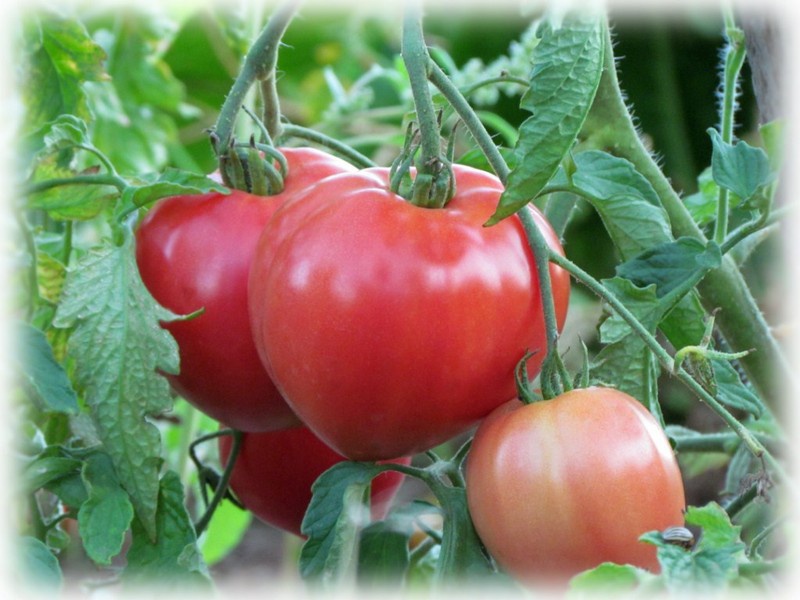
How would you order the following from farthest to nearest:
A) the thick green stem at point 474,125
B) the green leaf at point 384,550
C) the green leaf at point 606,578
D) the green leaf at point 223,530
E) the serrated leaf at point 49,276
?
the green leaf at point 223,530 < the serrated leaf at point 49,276 < the green leaf at point 384,550 < the thick green stem at point 474,125 < the green leaf at point 606,578

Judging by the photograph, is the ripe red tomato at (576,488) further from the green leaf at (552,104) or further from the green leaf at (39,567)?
the green leaf at (39,567)

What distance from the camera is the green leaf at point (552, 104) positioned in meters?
0.47

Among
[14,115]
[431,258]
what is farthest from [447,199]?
[14,115]

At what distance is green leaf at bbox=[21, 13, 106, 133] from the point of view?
801mm

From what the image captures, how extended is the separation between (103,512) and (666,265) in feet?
1.03

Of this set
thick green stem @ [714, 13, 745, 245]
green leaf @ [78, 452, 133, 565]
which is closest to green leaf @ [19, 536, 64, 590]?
green leaf @ [78, 452, 133, 565]

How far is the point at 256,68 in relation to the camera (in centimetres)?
62

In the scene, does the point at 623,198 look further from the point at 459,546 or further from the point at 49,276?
the point at 49,276

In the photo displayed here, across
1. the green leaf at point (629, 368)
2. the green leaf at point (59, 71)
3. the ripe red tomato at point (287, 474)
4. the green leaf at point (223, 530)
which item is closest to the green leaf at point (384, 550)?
the ripe red tomato at point (287, 474)

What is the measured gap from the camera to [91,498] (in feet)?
1.88

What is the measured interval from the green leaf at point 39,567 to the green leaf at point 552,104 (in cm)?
29

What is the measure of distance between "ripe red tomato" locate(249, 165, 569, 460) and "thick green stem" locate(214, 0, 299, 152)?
0.10 metres

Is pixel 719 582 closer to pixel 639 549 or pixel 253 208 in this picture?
pixel 639 549

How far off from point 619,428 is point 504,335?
0.07m
